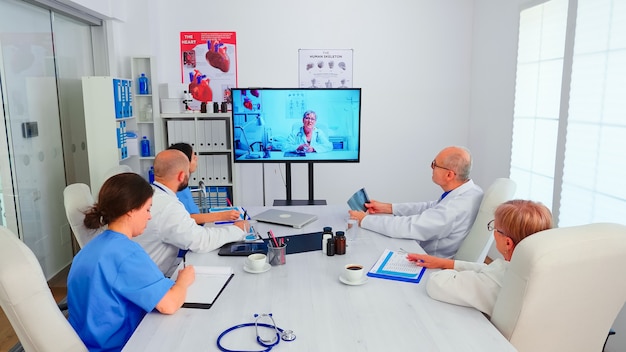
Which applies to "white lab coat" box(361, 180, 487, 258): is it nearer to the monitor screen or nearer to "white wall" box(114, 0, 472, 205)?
the monitor screen

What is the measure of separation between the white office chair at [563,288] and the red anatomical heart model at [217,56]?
152 inches

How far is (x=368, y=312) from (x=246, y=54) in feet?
12.0

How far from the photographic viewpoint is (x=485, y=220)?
2.55 meters

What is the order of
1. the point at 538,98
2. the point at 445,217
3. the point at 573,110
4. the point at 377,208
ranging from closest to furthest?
the point at 445,217
the point at 377,208
the point at 573,110
the point at 538,98

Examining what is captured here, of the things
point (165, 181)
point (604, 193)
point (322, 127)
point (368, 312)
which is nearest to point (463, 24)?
point (322, 127)

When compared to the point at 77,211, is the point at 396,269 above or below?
below

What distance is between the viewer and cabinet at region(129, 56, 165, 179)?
4.47 meters

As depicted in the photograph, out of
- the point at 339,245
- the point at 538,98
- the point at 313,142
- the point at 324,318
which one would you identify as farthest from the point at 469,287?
the point at 538,98

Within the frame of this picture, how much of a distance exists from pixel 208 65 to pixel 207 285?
3339 millimetres

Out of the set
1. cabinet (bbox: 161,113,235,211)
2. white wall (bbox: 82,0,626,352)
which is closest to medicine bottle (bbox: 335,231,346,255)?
cabinet (bbox: 161,113,235,211)

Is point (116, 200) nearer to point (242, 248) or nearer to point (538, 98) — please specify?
point (242, 248)

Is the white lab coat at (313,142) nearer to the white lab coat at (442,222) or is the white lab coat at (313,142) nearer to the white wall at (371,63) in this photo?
the white lab coat at (442,222)

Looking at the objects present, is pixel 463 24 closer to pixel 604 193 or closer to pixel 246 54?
pixel 246 54

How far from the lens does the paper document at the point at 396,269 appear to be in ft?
6.63
